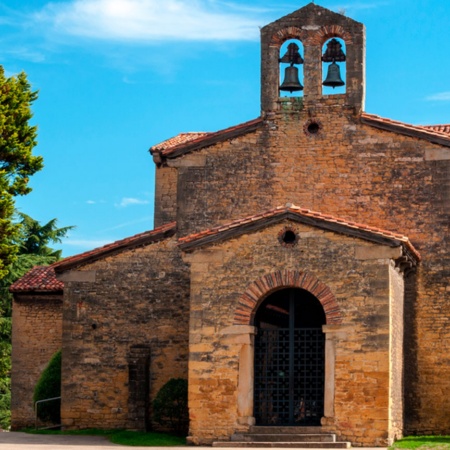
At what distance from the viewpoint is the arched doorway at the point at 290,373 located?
1003 inches

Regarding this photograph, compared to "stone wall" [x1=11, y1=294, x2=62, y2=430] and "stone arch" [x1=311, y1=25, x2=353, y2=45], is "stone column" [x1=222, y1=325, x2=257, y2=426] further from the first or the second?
"stone wall" [x1=11, y1=294, x2=62, y2=430]

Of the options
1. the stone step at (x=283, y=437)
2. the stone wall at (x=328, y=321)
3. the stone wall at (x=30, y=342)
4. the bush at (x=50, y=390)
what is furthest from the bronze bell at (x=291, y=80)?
the bush at (x=50, y=390)

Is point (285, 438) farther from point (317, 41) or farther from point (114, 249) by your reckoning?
point (317, 41)

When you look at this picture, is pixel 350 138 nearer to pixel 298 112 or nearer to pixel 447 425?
pixel 298 112

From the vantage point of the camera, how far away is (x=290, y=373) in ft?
84.0

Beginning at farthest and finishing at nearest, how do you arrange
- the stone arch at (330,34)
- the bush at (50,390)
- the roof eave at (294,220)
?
1. the bush at (50,390)
2. the stone arch at (330,34)
3. the roof eave at (294,220)

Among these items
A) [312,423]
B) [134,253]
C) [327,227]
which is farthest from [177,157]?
[312,423]

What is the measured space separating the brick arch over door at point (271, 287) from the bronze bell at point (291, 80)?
5631 millimetres

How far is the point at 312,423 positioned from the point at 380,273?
3.63 meters

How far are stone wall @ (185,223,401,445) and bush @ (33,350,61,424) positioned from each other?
6203 mm

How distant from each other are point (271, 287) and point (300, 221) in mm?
1579

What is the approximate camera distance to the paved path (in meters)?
24.1

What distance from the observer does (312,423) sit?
25281 mm

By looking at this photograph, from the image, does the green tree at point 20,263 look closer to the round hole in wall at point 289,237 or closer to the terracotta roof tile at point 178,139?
the terracotta roof tile at point 178,139
